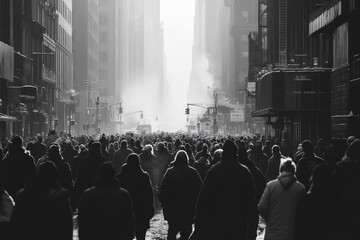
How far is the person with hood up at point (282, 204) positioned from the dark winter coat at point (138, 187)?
3107 mm

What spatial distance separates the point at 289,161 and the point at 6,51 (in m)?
44.0

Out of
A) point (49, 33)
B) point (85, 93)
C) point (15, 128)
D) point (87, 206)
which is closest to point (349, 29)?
point (87, 206)

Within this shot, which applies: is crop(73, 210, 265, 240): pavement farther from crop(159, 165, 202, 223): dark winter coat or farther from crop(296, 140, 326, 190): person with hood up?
crop(159, 165, 202, 223): dark winter coat

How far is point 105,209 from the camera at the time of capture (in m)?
9.61

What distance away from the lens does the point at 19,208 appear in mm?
9062

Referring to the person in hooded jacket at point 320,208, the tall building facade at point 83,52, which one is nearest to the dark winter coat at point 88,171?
the person in hooded jacket at point 320,208

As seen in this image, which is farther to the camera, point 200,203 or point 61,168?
point 61,168

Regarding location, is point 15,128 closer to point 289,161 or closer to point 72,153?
point 72,153

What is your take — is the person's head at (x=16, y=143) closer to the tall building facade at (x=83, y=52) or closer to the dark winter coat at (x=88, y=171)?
the dark winter coat at (x=88, y=171)

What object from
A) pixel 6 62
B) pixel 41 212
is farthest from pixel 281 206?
pixel 6 62

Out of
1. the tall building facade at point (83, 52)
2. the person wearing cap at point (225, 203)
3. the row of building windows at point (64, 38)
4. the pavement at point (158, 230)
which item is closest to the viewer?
the person wearing cap at point (225, 203)

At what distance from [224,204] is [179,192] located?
2.51 m

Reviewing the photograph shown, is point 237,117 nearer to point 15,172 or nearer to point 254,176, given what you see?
point 254,176

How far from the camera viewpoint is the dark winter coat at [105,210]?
9.61m
